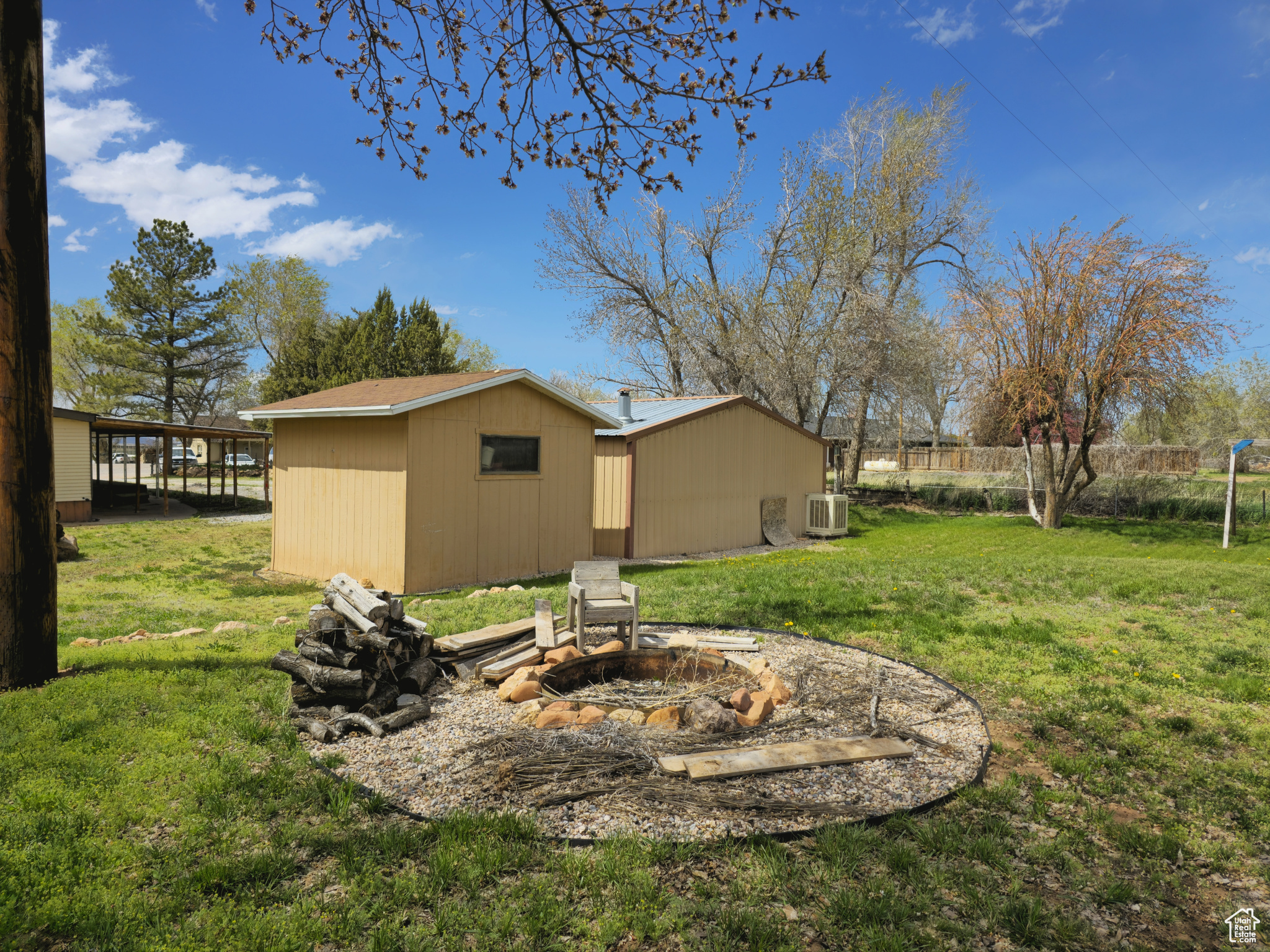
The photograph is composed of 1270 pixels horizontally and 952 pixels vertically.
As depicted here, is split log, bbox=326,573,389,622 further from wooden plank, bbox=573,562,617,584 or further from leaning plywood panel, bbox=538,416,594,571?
leaning plywood panel, bbox=538,416,594,571

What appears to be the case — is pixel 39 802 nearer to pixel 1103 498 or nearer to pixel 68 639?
pixel 68 639

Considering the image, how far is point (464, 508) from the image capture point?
9609mm

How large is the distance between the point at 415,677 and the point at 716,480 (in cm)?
1037

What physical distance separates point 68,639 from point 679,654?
554cm

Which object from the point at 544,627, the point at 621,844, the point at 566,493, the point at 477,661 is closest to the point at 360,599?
the point at 477,661

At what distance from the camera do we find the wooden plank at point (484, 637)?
505cm

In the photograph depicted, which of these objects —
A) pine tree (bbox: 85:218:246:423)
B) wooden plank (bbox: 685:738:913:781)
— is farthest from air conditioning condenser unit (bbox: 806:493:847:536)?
pine tree (bbox: 85:218:246:423)

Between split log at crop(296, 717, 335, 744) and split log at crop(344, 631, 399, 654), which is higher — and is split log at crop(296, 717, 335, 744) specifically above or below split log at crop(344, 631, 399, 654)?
below

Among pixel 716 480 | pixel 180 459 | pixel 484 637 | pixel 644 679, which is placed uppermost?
pixel 180 459

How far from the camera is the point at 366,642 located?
427 cm

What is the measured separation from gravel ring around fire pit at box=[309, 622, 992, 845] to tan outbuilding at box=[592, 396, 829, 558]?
26.2ft

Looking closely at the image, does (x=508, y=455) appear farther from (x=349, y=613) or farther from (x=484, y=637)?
(x=349, y=613)

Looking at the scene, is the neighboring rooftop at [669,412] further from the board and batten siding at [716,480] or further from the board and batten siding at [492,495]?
the board and batten siding at [492,495]

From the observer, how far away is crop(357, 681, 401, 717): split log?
13.5 feet
